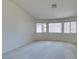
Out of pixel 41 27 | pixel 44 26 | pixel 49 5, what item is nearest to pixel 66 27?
pixel 44 26

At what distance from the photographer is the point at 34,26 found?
1209 cm

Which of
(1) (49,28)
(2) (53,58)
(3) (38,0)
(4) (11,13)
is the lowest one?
(2) (53,58)

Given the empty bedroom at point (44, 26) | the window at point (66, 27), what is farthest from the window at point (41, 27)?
the window at point (66, 27)

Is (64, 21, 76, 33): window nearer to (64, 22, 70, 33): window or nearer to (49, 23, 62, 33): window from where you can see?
(64, 22, 70, 33): window

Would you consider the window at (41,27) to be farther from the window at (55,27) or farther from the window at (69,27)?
the window at (69,27)

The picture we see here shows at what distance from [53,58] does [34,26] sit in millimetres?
7797

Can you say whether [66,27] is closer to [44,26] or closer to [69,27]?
[69,27]

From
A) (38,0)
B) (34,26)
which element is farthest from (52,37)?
(38,0)

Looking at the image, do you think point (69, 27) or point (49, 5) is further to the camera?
point (69, 27)

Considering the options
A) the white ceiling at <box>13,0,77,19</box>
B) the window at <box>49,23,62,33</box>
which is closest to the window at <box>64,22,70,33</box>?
the window at <box>49,23,62,33</box>

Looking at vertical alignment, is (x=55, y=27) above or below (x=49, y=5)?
below

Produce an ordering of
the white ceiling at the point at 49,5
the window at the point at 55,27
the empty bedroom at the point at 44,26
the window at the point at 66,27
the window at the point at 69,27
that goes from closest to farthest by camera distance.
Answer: the white ceiling at the point at 49,5 → the empty bedroom at the point at 44,26 → the window at the point at 69,27 → the window at the point at 66,27 → the window at the point at 55,27

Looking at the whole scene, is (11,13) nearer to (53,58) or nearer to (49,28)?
(53,58)

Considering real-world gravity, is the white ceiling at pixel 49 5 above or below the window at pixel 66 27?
above
